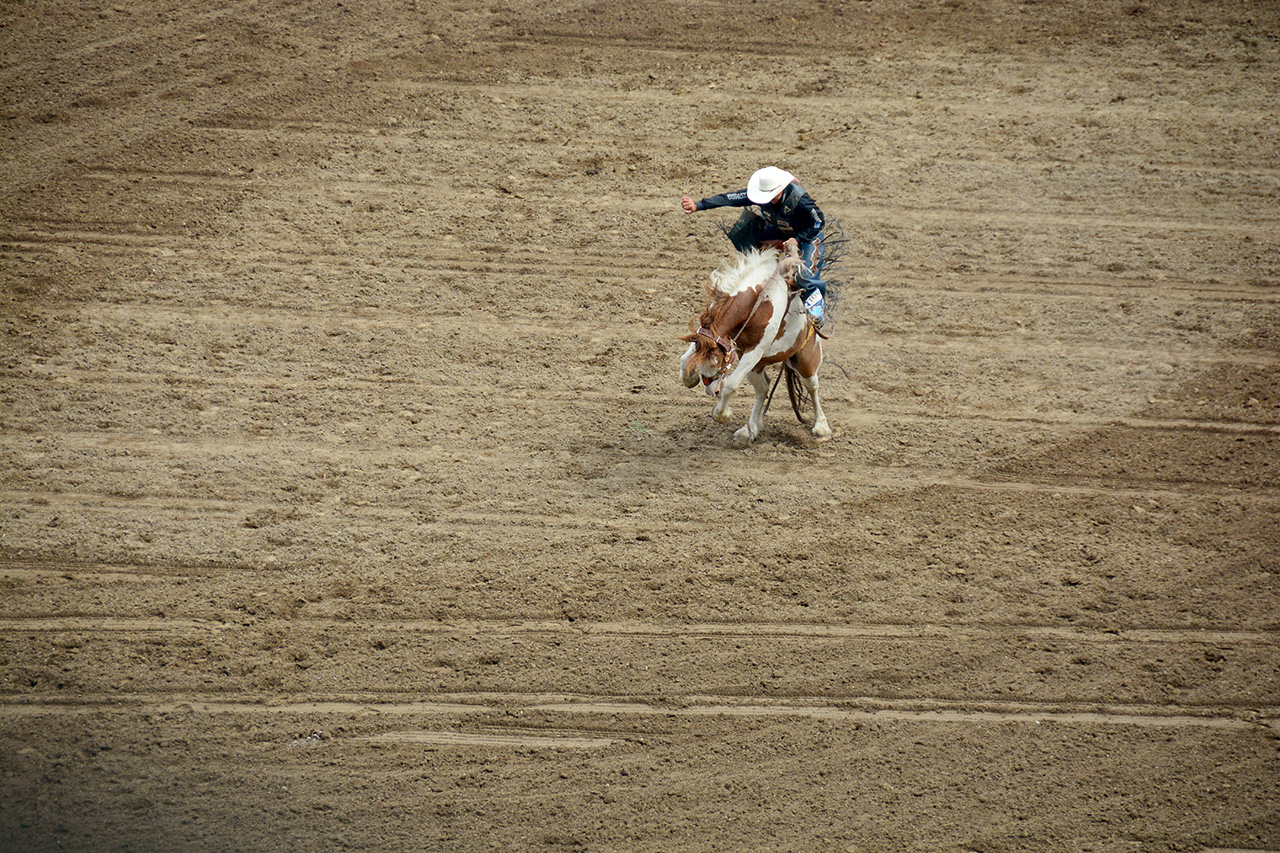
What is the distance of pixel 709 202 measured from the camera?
682 centimetres

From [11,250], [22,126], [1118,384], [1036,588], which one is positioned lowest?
[1036,588]

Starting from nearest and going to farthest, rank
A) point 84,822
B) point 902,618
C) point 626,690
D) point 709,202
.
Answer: point 84,822 < point 626,690 < point 902,618 < point 709,202

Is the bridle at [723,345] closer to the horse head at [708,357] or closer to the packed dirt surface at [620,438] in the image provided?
the horse head at [708,357]

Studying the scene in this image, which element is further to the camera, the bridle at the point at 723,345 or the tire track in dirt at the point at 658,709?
the bridle at the point at 723,345

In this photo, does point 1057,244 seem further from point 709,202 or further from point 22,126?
point 22,126

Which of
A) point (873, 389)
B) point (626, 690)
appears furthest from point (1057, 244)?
point (626, 690)

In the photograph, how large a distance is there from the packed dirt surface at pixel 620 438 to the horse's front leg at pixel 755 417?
6.3 inches

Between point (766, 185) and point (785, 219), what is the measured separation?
0.98ft

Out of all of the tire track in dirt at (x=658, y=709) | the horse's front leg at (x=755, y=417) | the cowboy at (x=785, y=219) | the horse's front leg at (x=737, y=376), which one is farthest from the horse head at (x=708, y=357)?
the tire track in dirt at (x=658, y=709)

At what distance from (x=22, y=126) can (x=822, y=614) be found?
30.5ft

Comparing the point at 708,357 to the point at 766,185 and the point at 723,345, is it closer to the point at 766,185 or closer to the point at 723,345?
the point at 723,345

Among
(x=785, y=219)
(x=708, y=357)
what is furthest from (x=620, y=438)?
(x=785, y=219)

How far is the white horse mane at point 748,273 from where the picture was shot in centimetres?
670

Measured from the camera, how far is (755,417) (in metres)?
7.62
